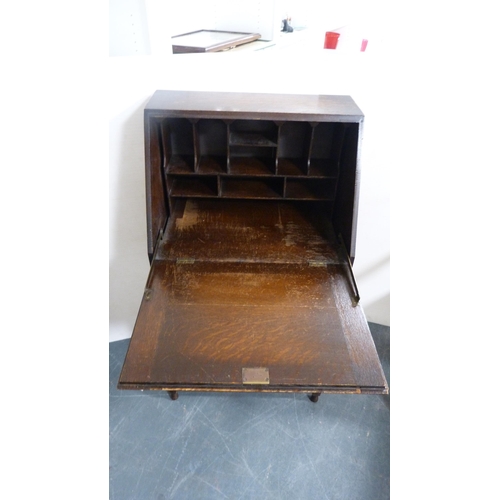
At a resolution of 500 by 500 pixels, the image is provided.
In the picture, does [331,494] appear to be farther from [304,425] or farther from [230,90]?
[230,90]

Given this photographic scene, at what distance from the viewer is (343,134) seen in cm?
161

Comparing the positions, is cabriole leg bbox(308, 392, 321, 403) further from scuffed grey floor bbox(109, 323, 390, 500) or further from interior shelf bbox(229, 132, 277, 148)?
interior shelf bbox(229, 132, 277, 148)

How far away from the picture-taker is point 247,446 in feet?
5.67

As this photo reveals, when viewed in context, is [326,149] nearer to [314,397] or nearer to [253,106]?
[253,106]

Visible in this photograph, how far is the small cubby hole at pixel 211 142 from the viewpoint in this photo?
169 cm

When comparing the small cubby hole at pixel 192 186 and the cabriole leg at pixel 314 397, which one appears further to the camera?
the cabriole leg at pixel 314 397

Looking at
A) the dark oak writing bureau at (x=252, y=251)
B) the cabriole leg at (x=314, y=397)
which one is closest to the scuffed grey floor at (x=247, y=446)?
the cabriole leg at (x=314, y=397)

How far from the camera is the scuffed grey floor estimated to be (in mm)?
1588

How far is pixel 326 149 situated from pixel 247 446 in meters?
1.33

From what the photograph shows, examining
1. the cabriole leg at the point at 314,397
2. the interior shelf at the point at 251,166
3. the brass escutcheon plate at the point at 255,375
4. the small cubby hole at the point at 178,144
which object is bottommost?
the cabriole leg at the point at 314,397

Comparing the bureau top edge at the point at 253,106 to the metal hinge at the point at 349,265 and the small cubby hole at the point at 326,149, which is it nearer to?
the small cubby hole at the point at 326,149

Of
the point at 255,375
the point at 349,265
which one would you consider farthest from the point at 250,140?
the point at 255,375

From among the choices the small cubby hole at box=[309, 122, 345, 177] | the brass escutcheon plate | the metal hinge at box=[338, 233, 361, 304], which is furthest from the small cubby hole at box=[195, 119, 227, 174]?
the brass escutcheon plate

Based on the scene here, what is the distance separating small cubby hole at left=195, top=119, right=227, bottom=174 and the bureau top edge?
0.41 ft
